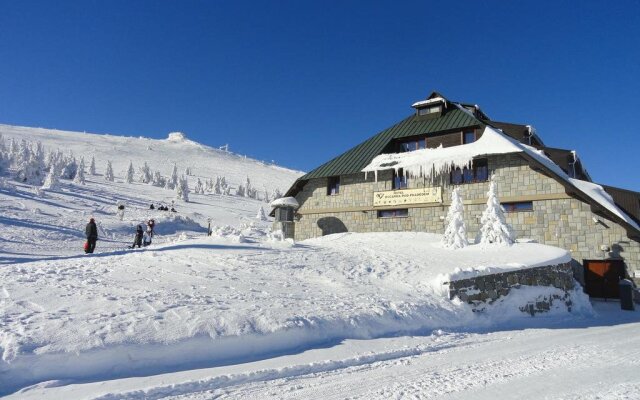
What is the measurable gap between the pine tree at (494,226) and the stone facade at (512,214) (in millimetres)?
2630

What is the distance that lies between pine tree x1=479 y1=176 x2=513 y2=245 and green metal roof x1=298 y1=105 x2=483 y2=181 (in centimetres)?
581

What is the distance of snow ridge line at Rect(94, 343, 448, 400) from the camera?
158 inches

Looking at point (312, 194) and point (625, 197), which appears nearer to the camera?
point (625, 197)

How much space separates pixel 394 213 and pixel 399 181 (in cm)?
169

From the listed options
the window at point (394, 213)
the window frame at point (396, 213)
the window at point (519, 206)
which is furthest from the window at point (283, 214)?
the window at point (519, 206)

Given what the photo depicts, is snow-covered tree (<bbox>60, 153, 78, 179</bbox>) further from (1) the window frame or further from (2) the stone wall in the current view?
(2) the stone wall

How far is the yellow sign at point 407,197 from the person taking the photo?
1830cm

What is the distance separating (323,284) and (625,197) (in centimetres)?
1640

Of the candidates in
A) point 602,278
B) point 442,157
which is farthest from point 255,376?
point 602,278

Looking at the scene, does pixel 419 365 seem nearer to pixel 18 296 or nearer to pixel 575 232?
pixel 18 296

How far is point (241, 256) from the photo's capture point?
1046cm

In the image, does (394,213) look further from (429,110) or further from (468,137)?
(429,110)

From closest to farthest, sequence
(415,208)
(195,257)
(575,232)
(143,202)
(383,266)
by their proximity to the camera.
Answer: (195,257)
(383,266)
(575,232)
(415,208)
(143,202)

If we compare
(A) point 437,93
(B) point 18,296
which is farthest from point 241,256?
(A) point 437,93
